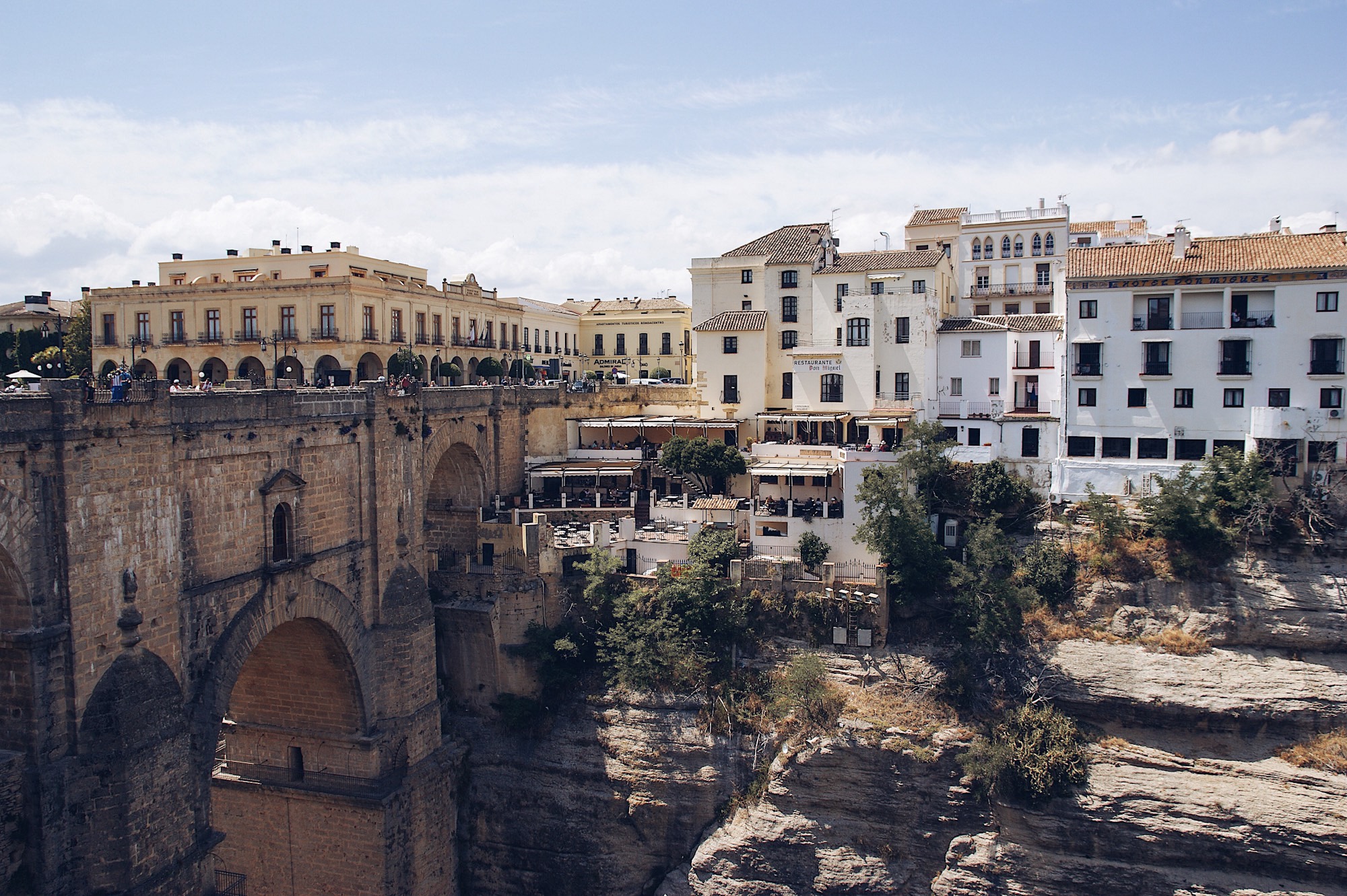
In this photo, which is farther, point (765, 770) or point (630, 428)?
point (630, 428)

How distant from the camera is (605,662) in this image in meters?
28.7

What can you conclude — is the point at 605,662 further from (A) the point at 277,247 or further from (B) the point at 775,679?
(A) the point at 277,247

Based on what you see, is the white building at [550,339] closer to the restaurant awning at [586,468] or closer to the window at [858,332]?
the restaurant awning at [586,468]

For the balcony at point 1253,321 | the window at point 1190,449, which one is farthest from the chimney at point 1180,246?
the window at point 1190,449

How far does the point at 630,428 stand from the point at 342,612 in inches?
680

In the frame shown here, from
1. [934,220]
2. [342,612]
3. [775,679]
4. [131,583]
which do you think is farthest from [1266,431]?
[131,583]

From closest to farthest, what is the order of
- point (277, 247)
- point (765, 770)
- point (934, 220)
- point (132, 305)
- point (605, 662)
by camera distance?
1. point (765, 770)
2. point (605, 662)
3. point (132, 305)
4. point (277, 247)
5. point (934, 220)

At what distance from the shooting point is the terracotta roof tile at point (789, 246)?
41438mm

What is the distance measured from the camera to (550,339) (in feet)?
177

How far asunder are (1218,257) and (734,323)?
1705 cm

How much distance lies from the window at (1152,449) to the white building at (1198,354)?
3 cm

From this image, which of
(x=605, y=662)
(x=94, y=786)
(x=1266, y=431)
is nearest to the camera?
(x=94, y=786)

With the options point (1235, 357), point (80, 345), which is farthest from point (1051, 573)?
point (80, 345)

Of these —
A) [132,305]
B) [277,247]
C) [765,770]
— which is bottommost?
[765,770]
